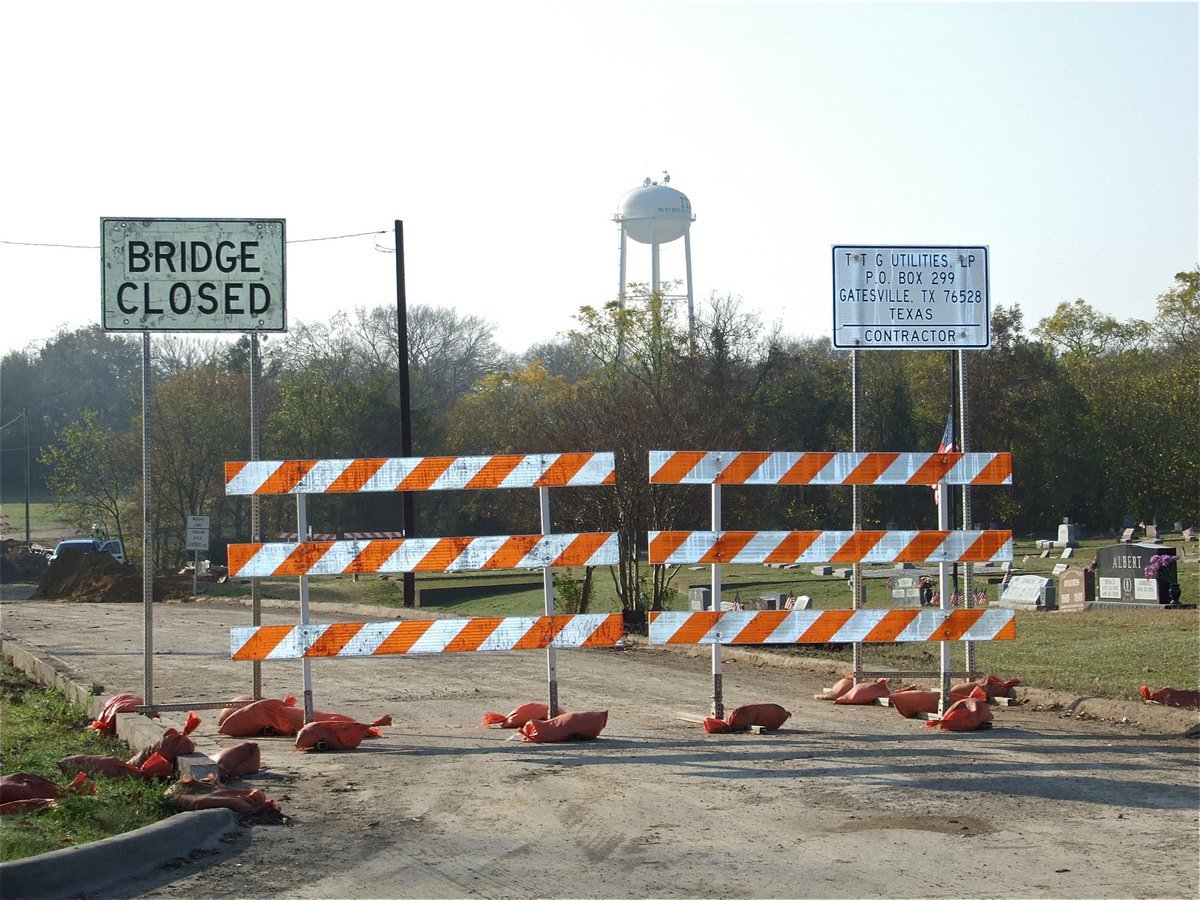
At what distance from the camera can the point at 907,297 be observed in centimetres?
1175

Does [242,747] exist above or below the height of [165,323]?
below

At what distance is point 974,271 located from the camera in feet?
38.7

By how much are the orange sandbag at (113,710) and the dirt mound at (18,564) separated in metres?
43.7

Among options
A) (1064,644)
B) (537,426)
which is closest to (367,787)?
(1064,644)

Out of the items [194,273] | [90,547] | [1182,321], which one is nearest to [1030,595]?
[194,273]

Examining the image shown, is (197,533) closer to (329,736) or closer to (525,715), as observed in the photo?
(525,715)

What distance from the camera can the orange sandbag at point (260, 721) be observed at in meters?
10.0

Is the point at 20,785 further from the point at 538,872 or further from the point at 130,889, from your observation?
the point at 538,872

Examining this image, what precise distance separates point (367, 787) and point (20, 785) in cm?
209

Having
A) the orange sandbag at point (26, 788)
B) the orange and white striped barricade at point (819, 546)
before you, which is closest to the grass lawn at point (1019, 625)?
the orange and white striped barricade at point (819, 546)

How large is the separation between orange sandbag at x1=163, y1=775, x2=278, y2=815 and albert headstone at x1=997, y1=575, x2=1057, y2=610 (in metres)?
21.7

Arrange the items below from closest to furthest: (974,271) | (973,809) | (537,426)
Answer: (973,809) → (974,271) → (537,426)

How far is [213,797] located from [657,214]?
7695 centimetres

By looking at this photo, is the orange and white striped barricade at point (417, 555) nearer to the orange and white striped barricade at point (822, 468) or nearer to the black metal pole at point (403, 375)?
the orange and white striped barricade at point (822, 468)
